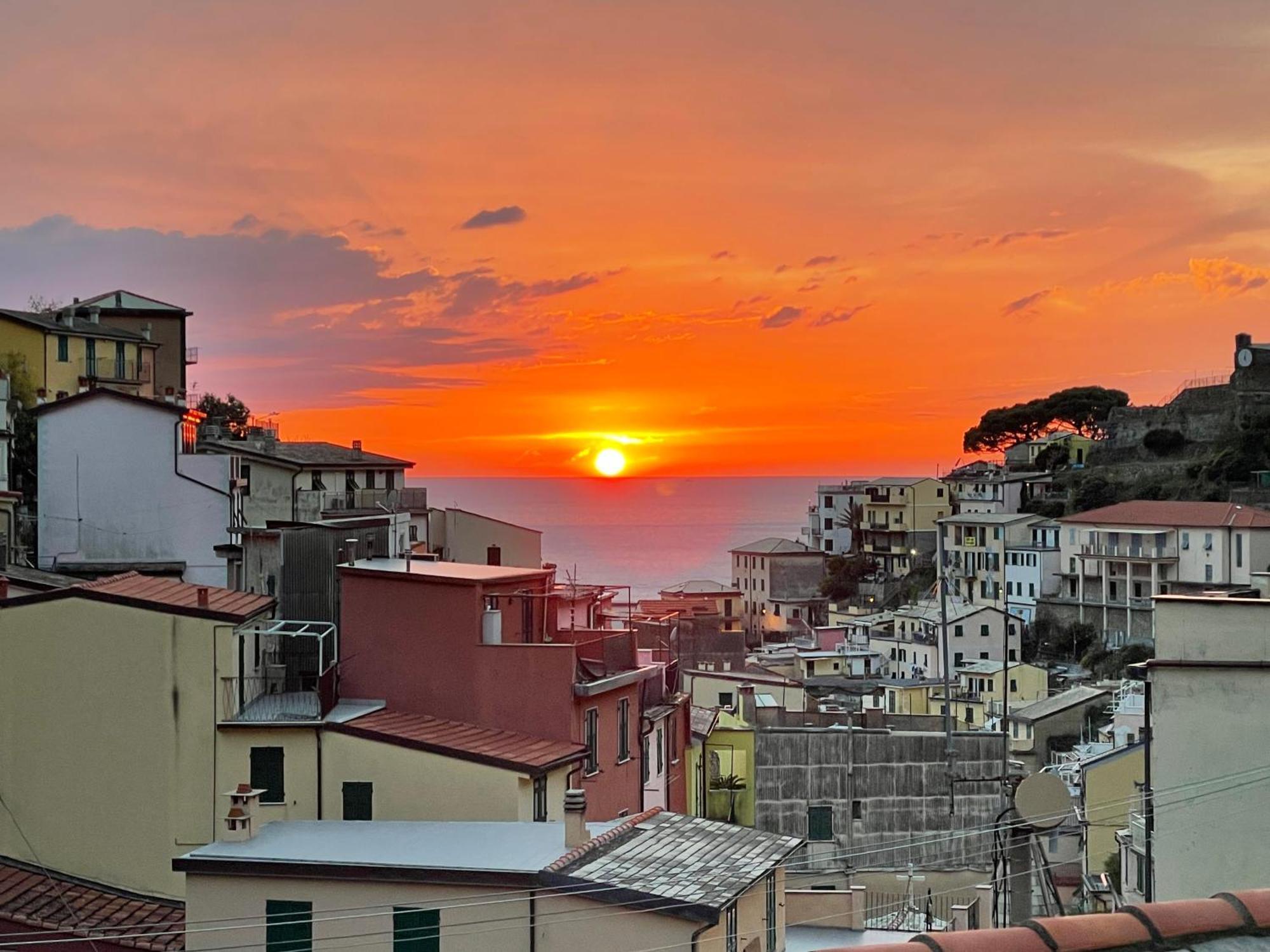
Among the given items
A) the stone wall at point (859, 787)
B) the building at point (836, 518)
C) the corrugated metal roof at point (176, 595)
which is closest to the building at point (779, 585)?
the building at point (836, 518)

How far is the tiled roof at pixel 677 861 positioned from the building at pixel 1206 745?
4.07 meters

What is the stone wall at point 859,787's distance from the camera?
1312 inches

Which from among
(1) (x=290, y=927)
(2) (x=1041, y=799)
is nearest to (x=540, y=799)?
(1) (x=290, y=927)

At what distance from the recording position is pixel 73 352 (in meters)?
52.6

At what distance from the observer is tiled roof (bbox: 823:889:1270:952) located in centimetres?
507

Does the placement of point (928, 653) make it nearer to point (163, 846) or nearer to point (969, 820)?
point (969, 820)

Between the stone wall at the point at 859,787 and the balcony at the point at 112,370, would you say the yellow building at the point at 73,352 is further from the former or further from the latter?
the stone wall at the point at 859,787

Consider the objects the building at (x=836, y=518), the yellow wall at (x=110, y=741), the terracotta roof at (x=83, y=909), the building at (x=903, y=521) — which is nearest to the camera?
the terracotta roof at (x=83, y=909)

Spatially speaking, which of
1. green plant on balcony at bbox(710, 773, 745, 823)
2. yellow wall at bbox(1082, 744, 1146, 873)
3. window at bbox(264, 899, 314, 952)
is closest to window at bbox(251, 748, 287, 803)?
window at bbox(264, 899, 314, 952)

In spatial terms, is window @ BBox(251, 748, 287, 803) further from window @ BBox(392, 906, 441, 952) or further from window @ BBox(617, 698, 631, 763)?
window @ BBox(617, 698, 631, 763)

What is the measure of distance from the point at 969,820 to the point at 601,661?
13666 mm

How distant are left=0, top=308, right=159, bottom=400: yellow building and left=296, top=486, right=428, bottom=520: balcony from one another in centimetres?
799

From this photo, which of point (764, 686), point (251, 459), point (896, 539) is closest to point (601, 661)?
point (251, 459)

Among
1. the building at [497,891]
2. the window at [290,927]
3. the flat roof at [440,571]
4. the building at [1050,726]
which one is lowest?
the building at [1050,726]
